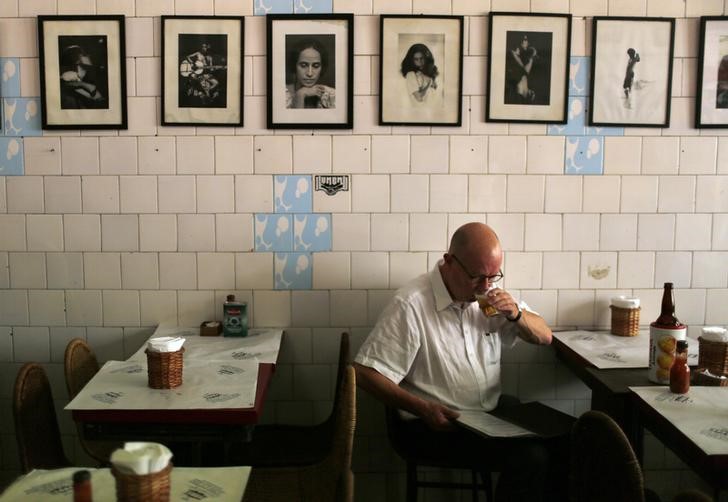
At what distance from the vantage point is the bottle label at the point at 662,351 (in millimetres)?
2026

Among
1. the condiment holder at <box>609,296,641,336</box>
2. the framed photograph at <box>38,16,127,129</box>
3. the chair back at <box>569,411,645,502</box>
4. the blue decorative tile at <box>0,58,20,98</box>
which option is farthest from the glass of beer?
the blue decorative tile at <box>0,58,20,98</box>

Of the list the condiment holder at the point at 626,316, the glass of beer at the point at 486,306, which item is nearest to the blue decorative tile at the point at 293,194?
the glass of beer at the point at 486,306

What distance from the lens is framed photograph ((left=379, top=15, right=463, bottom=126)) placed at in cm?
279

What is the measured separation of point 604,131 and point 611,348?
995mm

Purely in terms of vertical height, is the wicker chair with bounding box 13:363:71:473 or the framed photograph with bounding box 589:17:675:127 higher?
the framed photograph with bounding box 589:17:675:127

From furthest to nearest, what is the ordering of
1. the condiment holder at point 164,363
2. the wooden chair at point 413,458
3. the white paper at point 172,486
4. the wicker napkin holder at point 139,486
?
the wooden chair at point 413,458 → the condiment holder at point 164,363 → the white paper at point 172,486 → the wicker napkin holder at point 139,486

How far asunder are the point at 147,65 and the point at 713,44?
2.57 metres

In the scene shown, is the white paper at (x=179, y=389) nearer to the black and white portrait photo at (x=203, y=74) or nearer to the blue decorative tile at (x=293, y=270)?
the blue decorative tile at (x=293, y=270)

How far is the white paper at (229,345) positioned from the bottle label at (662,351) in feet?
4.48

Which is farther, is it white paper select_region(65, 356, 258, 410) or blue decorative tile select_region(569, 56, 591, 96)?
blue decorative tile select_region(569, 56, 591, 96)

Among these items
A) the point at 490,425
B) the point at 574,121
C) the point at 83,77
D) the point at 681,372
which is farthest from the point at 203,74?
the point at 681,372

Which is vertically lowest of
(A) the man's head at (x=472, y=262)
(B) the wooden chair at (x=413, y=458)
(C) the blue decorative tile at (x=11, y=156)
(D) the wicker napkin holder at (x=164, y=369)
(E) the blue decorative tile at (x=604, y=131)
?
(B) the wooden chair at (x=413, y=458)

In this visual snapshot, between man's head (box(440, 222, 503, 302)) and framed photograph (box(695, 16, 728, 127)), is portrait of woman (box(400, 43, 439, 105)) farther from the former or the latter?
framed photograph (box(695, 16, 728, 127))

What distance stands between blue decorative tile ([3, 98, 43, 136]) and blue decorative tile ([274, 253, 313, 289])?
1239mm
